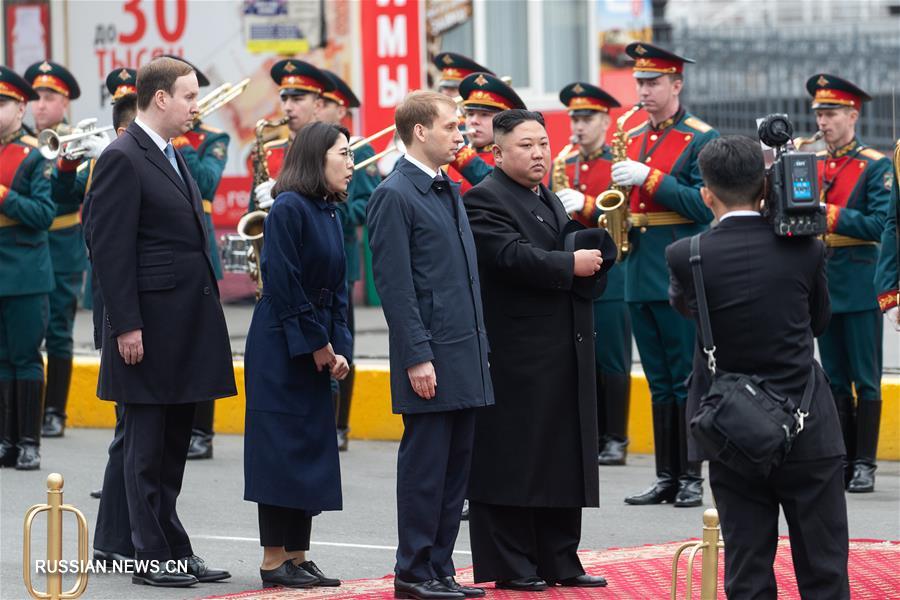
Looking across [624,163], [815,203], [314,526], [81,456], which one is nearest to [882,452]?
[624,163]

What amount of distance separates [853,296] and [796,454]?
163 inches

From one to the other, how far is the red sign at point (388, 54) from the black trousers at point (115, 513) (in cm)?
989

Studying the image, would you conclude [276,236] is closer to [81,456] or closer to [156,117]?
[156,117]

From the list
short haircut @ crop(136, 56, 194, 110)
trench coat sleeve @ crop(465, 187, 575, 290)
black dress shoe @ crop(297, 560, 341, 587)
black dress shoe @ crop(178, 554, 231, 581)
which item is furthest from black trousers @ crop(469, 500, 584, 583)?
short haircut @ crop(136, 56, 194, 110)

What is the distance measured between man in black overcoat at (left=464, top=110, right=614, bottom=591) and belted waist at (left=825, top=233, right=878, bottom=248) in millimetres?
3079

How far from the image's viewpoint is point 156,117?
7.37 meters

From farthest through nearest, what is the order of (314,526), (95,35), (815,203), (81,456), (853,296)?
(95,35)
(81,456)
(853,296)
(314,526)
(815,203)

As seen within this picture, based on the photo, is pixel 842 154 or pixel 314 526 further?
pixel 842 154

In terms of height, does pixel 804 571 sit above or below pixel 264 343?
below

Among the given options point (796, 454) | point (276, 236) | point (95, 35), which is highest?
point (95, 35)

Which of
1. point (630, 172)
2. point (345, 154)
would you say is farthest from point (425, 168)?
point (630, 172)

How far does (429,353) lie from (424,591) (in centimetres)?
88

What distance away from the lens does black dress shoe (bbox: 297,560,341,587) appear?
7.17 m

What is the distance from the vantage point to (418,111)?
277 inches
